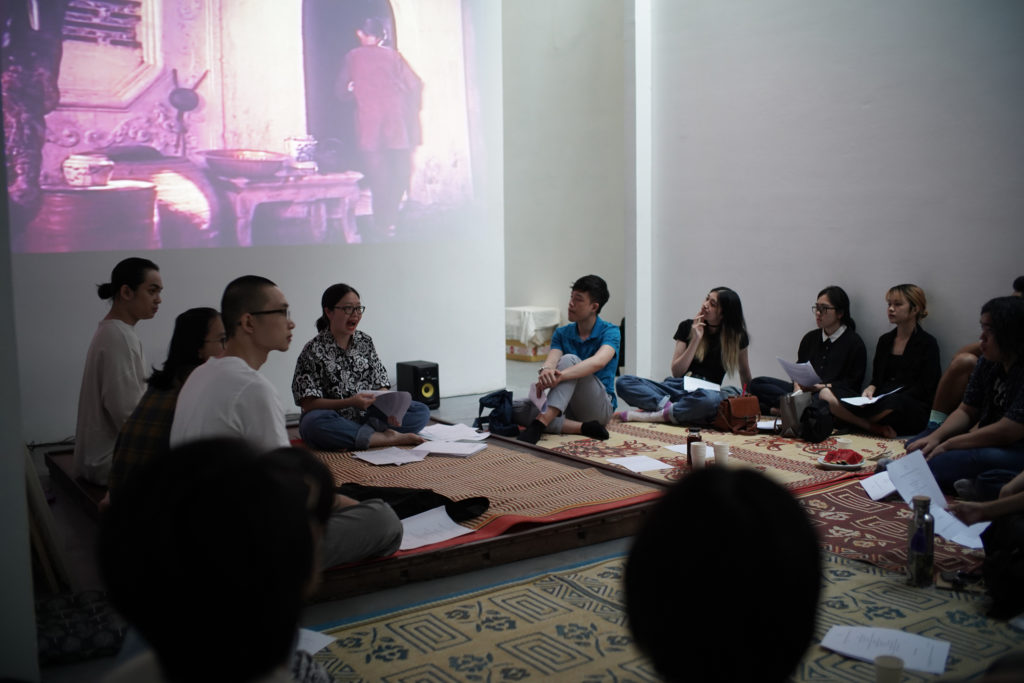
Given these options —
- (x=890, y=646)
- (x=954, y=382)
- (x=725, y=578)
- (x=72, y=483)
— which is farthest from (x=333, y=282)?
(x=725, y=578)

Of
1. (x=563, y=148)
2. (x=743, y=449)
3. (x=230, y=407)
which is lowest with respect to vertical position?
(x=743, y=449)

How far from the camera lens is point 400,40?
7.15m

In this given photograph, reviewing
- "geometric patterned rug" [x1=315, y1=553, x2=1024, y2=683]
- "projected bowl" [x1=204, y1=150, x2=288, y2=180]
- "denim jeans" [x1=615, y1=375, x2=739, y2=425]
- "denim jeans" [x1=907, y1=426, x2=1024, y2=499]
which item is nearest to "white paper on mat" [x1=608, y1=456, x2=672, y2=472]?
"denim jeans" [x1=615, y1=375, x2=739, y2=425]

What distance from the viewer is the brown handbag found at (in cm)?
564

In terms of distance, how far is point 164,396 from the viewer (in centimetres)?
343

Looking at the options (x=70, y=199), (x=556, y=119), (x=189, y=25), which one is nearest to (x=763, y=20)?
(x=556, y=119)

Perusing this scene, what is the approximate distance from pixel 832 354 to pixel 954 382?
1.19 metres

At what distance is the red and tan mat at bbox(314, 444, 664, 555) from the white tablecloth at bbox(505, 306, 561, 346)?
15.4ft

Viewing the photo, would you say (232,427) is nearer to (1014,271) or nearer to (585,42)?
(1014,271)

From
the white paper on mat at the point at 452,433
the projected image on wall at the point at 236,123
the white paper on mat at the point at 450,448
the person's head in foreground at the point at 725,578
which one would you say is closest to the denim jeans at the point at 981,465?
the white paper on mat at the point at 450,448

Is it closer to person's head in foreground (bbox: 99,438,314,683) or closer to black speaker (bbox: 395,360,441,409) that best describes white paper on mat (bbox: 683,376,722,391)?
black speaker (bbox: 395,360,441,409)

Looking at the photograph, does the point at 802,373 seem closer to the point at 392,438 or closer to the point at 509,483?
the point at 509,483

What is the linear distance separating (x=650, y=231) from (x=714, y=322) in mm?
2107

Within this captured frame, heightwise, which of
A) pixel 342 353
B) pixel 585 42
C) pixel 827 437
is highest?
pixel 585 42
